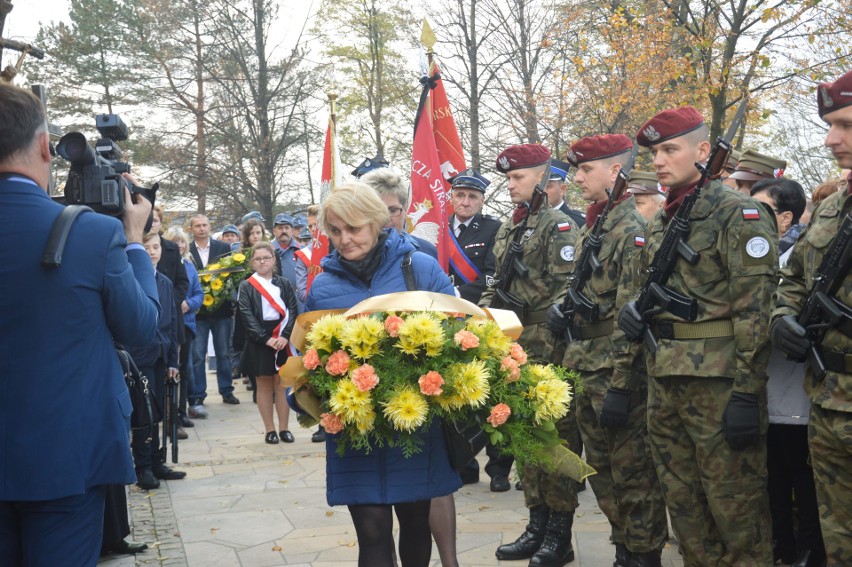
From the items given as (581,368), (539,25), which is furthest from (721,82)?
(581,368)

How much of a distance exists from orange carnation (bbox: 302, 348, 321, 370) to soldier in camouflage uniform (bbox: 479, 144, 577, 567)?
7.82ft

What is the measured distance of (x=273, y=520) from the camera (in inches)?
259

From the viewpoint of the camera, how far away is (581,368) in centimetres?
517

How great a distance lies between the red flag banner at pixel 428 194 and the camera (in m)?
7.86

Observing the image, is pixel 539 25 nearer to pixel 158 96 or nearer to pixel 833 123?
pixel 158 96

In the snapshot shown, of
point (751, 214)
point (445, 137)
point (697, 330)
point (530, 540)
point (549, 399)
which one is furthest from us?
point (445, 137)

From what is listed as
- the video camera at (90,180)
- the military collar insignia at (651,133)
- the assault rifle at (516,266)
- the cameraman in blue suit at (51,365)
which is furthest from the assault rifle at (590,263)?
the cameraman in blue suit at (51,365)

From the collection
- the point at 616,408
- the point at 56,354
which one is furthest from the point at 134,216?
the point at 616,408

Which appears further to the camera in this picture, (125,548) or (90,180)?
(125,548)

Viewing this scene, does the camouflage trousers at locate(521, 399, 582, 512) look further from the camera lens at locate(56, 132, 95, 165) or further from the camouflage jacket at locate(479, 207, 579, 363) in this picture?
the camera lens at locate(56, 132, 95, 165)

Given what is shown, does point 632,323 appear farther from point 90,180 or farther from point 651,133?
point 90,180

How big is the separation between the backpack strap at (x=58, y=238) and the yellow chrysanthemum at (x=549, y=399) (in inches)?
69.4

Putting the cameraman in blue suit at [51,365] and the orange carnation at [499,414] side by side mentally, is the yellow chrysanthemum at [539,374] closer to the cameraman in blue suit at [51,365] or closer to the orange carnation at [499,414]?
the orange carnation at [499,414]

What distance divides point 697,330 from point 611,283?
1009 millimetres
